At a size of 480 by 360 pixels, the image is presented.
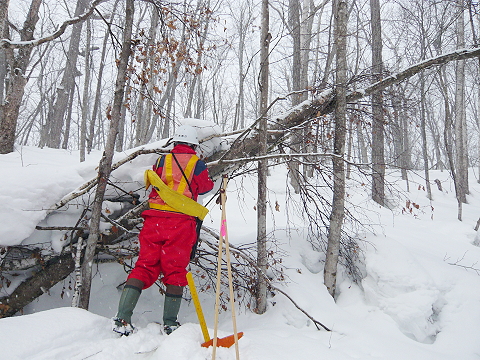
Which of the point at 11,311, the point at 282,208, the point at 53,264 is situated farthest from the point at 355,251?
the point at 282,208

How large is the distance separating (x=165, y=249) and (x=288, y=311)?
6.28 feet

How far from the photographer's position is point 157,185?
10.4 feet

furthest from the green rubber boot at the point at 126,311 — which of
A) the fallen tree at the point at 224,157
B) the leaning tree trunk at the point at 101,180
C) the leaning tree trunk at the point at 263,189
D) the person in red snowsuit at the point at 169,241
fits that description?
the leaning tree trunk at the point at 263,189

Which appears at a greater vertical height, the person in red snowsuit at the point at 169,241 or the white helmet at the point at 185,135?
the white helmet at the point at 185,135

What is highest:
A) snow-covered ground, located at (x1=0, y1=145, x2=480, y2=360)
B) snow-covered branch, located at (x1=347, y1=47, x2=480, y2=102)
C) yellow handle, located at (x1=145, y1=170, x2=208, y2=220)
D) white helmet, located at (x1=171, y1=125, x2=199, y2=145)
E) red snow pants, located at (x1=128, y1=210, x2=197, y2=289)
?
snow-covered branch, located at (x1=347, y1=47, x2=480, y2=102)

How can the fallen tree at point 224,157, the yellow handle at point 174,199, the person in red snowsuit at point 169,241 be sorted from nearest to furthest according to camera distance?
1. the person in red snowsuit at point 169,241
2. the yellow handle at point 174,199
3. the fallen tree at point 224,157

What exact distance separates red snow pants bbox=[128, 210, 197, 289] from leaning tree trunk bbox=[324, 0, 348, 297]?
Result: 2141 mm

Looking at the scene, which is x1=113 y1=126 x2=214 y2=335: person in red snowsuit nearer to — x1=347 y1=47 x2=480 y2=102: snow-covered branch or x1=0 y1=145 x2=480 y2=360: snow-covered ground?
x1=0 y1=145 x2=480 y2=360: snow-covered ground

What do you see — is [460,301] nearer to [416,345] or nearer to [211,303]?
[416,345]

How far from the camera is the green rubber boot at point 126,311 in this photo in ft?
8.66

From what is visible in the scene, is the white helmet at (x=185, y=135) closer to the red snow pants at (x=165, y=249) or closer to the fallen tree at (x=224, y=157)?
the fallen tree at (x=224, y=157)

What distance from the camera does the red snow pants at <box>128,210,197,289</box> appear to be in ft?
9.86

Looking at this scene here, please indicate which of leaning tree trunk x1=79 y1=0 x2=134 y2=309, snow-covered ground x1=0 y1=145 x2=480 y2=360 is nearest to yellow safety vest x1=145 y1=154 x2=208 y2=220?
leaning tree trunk x1=79 y1=0 x2=134 y2=309

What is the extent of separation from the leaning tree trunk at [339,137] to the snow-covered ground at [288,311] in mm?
230
